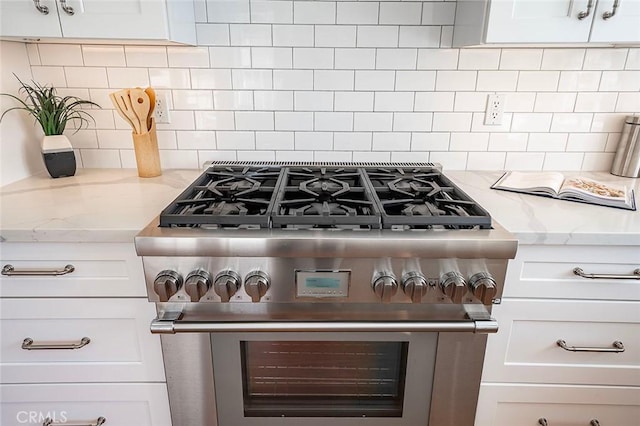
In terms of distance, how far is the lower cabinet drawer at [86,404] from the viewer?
1.17m

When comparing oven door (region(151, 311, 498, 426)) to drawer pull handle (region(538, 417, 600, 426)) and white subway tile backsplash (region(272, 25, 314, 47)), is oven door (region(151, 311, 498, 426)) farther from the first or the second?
white subway tile backsplash (region(272, 25, 314, 47))

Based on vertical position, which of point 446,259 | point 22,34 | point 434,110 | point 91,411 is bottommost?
point 91,411

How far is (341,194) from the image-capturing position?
1170 millimetres

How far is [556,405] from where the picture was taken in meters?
1.21

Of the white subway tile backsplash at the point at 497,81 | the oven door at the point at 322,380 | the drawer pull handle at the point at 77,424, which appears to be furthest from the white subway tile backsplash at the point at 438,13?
the drawer pull handle at the point at 77,424

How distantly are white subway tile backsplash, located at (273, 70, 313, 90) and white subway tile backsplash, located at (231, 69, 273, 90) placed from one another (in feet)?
0.08

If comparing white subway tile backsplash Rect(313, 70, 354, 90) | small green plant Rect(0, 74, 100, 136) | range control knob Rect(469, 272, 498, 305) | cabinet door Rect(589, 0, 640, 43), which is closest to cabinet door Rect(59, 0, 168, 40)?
small green plant Rect(0, 74, 100, 136)

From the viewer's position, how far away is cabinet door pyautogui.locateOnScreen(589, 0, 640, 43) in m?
1.13

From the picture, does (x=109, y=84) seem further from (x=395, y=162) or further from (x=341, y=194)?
(x=395, y=162)

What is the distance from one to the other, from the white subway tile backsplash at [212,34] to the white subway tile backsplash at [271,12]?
114 mm

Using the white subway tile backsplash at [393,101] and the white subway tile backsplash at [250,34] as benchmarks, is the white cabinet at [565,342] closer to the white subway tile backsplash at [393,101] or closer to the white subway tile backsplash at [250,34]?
the white subway tile backsplash at [393,101]

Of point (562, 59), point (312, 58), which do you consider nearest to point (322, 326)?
point (312, 58)

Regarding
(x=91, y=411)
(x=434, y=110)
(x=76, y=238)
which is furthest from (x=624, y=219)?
(x=91, y=411)

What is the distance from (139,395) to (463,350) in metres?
0.96
